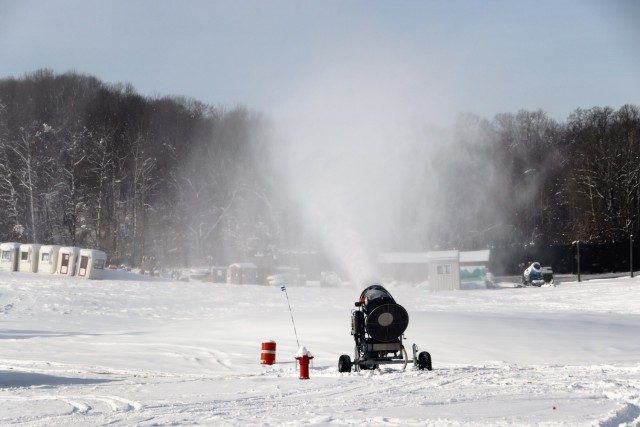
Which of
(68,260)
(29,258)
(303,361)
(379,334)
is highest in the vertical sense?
(29,258)

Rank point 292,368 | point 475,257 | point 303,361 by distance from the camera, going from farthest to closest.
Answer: point 475,257 < point 292,368 < point 303,361

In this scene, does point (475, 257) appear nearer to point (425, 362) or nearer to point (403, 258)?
point (403, 258)

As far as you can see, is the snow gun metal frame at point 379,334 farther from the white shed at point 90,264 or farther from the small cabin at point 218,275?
the small cabin at point 218,275

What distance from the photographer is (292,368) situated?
16453 mm

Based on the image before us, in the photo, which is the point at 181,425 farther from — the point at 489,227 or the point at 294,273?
the point at 489,227

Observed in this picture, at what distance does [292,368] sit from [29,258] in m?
38.0

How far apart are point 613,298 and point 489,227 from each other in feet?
133

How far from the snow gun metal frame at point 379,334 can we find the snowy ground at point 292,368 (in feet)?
0.93

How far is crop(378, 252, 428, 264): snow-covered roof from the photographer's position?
6184 centimetres

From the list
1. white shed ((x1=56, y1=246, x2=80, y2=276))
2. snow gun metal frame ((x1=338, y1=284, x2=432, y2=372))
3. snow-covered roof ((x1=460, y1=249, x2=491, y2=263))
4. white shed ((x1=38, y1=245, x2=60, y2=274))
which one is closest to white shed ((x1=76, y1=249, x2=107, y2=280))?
white shed ((x1=56, y1=246, x2=80, y2=276))

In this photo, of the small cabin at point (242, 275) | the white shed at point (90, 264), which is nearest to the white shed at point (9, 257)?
the white shed at point (90, 264)

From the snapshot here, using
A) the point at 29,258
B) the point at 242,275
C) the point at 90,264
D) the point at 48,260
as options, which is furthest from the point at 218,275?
the point at 29,258

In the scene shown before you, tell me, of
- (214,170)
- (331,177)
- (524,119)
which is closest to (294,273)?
(331,177)

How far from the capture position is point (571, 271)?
6375cm
